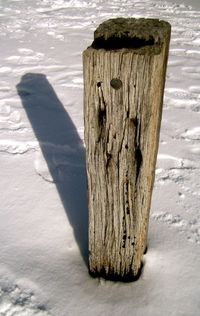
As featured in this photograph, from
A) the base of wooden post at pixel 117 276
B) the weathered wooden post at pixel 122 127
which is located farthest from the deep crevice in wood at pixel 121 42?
the base of wooden post at pixel 117 276

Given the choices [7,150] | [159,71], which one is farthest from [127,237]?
[7,150]

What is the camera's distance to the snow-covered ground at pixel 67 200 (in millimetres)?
1670

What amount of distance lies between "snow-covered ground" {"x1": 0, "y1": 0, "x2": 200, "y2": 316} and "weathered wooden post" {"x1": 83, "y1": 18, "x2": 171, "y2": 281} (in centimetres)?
20

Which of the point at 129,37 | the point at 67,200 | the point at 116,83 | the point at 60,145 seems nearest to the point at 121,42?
the point at 129,37

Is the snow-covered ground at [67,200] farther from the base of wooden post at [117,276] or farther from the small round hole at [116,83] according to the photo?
the small round hole at [116,83]

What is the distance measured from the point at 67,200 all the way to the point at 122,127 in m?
1.09

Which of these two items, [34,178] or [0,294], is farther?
[34,178]

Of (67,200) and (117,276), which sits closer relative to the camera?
(117,276)

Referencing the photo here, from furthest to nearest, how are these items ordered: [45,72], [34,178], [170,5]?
[170,5], [45,72], [34,178]

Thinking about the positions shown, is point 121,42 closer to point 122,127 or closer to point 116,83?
point 116,83

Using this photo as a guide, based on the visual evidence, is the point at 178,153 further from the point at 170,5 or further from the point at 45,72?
the point at 170,5

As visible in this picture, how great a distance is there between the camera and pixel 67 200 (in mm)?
2303

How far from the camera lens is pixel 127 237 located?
5.28 feet

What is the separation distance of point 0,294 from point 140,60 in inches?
47.0
